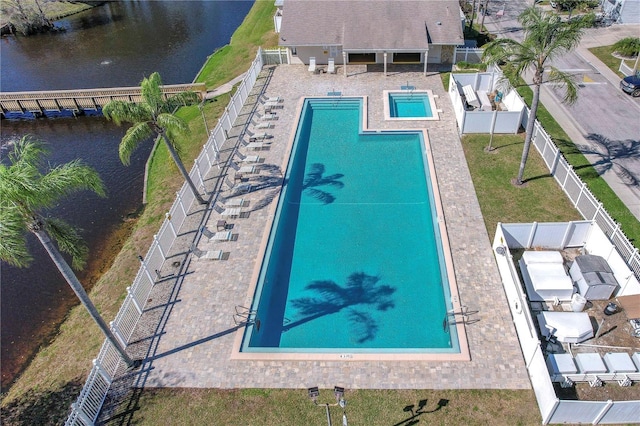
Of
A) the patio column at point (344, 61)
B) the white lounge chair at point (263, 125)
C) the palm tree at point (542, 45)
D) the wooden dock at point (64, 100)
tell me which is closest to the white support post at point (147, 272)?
the white lounge chair at point (263, 125)

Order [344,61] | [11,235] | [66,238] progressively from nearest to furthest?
[11,235] < [66,238] < [344,61]

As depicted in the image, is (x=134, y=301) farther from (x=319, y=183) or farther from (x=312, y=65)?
(x=312, y=65)

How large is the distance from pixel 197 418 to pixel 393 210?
1275 centimetres

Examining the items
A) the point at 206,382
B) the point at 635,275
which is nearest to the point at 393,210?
the point at 635,275

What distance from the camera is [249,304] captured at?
53.6ft

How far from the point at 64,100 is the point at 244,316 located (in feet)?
99.3

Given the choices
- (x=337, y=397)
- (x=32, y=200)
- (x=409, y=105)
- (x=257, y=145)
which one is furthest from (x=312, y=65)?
(x=337, y=397)

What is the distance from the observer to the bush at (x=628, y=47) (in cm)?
3173

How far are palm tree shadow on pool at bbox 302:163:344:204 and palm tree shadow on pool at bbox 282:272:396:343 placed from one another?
548 cm

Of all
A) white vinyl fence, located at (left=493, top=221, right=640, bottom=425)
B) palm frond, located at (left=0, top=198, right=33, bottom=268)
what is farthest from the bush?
palm frond, located at (left=0, top=198, right=33, bottom=268)

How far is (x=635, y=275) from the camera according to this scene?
51.1 ft

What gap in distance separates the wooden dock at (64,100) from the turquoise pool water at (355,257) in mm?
17935

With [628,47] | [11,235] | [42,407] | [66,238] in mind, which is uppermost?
[11,235]

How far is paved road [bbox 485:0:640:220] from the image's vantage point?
69.9 ft
